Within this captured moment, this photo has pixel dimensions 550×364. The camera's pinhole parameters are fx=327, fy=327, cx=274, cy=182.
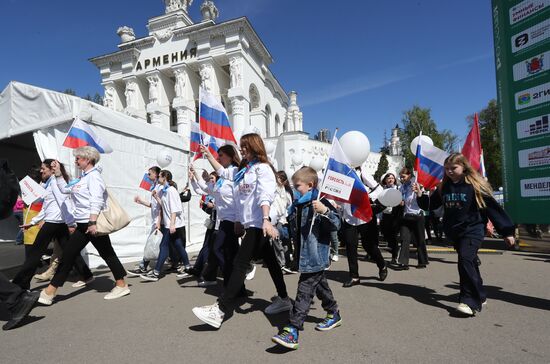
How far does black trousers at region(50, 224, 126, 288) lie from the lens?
160 inches

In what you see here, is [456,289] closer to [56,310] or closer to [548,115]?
[548,115]

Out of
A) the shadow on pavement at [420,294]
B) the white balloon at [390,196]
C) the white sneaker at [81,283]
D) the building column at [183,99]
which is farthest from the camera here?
the building column at [183,99]

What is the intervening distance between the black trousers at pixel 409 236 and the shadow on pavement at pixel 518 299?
1464mm

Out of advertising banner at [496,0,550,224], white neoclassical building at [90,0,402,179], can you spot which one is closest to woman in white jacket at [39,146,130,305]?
advertising banner at [496,0,550,224]

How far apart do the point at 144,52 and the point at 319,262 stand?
31207mm

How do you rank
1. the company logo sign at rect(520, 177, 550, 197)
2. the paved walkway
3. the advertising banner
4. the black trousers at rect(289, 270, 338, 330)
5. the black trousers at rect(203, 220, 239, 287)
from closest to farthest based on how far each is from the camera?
the paved walkway < the black trousers at rect(289, 270, 338, 330) < the black trousers at rect(203, 220, 239, 287) < the advertising banner < the company logo sign at rect(520, 177, 550, 197)

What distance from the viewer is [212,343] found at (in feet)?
9.38

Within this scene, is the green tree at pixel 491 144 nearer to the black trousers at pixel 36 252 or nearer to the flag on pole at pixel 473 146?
the flag on pole at pixel 473 146

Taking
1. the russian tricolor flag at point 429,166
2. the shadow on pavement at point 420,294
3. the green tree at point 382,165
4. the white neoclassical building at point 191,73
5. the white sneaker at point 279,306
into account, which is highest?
the white neoclassical building at point 191,73

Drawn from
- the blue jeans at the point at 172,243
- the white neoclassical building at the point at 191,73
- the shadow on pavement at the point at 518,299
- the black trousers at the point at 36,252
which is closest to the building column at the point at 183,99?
the white neoclassical building at the point at 191,73

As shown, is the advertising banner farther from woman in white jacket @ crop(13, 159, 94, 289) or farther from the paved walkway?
woman in white jacket @ crop(13, 159, 94, 289)

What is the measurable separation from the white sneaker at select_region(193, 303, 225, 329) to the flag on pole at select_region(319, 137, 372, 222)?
1515mm

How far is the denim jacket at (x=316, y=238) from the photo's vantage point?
297 centimetres

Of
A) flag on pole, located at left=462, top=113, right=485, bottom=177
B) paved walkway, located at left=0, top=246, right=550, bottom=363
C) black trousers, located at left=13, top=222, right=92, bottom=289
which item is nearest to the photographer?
paved walkway, located at left=0, top=246, right=550, bottom=363
